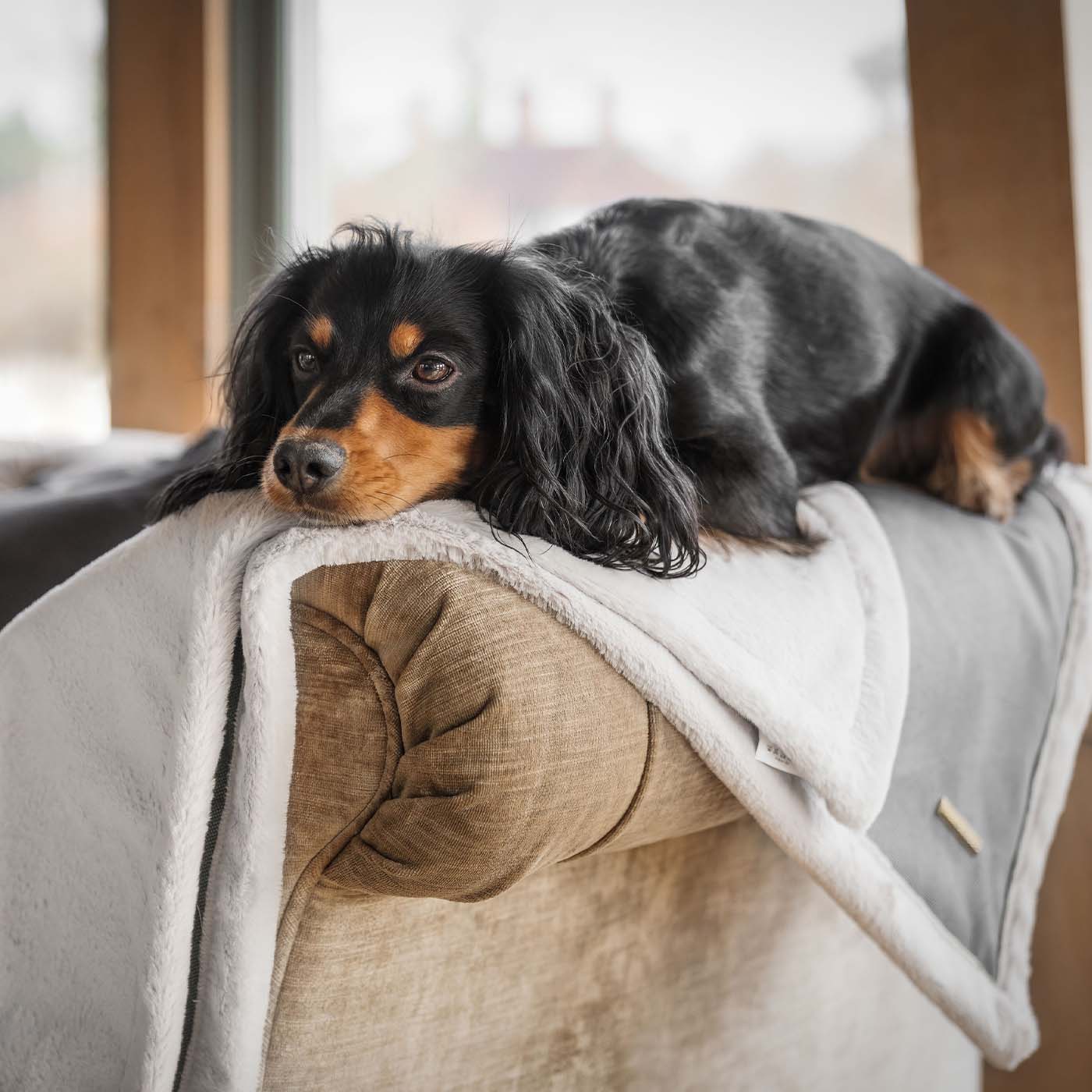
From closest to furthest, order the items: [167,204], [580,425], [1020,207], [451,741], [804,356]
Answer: [451,741]
[580,425]
[804,356]
[1020,207]
[167,204]

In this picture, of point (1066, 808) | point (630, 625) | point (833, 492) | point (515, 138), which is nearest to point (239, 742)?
point (630, 625)

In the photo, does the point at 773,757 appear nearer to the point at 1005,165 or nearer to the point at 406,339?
the point at 406,339

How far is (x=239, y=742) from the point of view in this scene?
0.86 metres

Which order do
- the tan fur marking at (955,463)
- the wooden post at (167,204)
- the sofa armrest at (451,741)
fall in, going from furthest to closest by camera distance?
the wooden post at (167,204)
the tan fur marking at (955,463)
the sofa armrest at (451,741)

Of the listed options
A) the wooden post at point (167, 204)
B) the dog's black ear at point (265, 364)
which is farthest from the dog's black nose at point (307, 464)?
the wooden post at point (167, 204)

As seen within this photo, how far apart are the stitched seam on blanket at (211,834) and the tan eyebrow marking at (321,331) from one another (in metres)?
0.40

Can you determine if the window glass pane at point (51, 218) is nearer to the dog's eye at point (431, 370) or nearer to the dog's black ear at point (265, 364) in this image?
the dog's black ear at point (265, 364)

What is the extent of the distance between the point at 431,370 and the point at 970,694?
0.71 m

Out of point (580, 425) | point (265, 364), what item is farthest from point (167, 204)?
point (580, 425)

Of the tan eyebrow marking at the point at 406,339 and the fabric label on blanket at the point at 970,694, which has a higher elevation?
the tan eyebrow marking at the point at 406,339

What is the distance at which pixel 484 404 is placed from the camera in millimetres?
1152

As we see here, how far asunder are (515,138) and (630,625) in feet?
7.83

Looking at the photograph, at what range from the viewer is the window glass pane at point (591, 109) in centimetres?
231

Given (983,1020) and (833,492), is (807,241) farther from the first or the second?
(983,1020)
